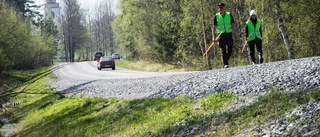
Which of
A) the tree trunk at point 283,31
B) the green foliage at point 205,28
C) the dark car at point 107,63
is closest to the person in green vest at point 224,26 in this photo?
the tree trunk at point 283,31

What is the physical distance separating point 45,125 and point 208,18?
13131mm

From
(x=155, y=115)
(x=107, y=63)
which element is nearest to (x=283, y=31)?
(x=155, y=115)

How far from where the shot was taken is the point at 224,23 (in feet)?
45.0

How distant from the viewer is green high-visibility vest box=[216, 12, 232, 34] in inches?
540

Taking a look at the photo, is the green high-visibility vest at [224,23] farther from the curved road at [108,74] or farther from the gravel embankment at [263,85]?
the curved road at [108,74]

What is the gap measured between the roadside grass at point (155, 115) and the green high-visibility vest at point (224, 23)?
3.37 m

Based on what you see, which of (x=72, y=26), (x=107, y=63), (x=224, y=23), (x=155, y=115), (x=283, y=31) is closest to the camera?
(x=155, y=115)

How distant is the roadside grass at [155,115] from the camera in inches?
291

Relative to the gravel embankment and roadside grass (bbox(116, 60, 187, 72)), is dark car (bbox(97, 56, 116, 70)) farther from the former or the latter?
the gravel embankment

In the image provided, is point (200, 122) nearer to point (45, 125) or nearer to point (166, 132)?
point (166, 132)

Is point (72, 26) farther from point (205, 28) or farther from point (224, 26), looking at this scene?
point (224, 26)

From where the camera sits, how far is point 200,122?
855cm

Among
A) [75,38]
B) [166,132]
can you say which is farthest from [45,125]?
[75,38]

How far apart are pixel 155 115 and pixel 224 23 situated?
4.48 m
